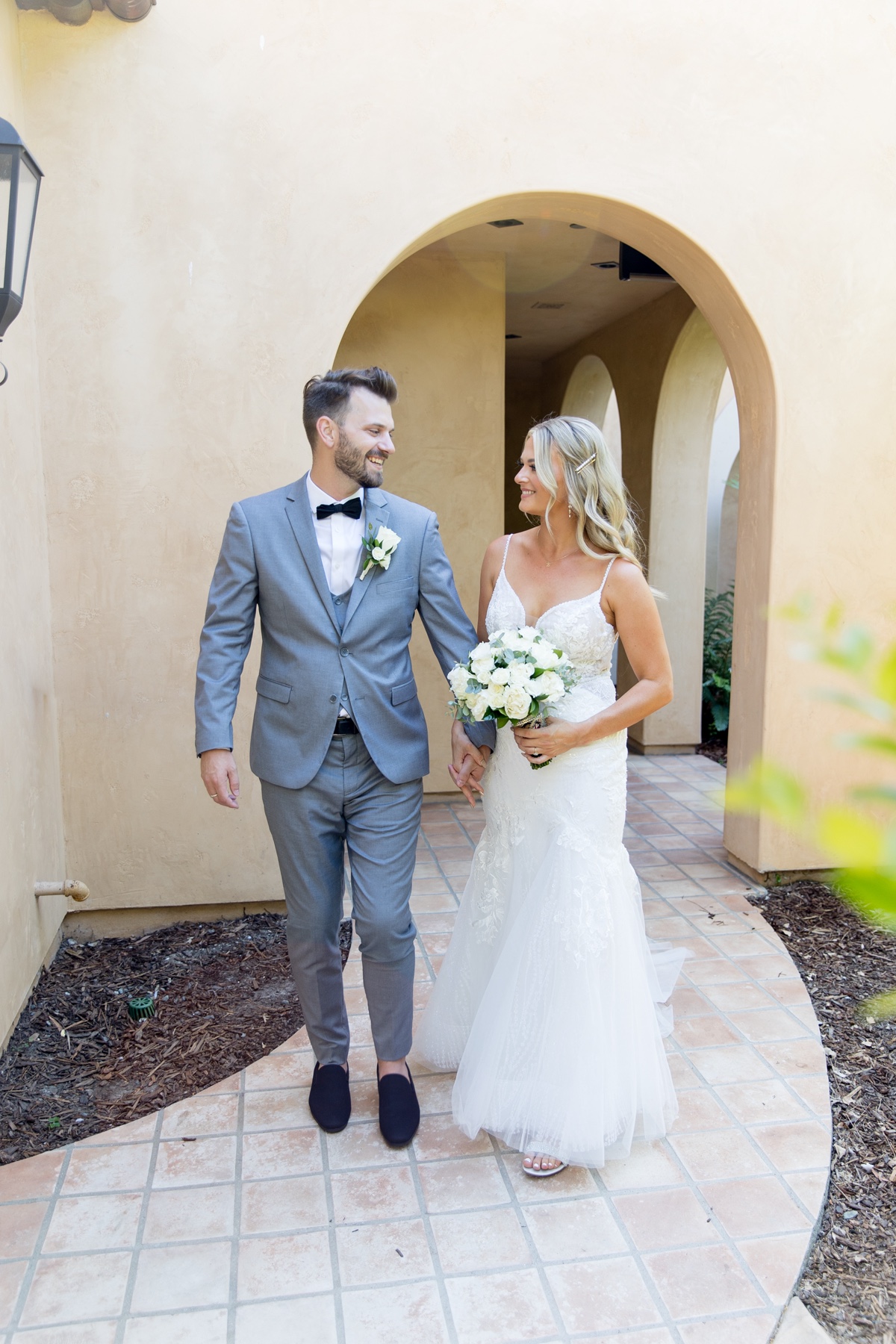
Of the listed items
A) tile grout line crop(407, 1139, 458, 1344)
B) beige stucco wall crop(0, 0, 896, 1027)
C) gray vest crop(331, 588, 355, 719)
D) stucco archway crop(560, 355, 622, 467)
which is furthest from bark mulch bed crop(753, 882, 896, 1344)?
stucco archway crop(560, 355, 622, 467)

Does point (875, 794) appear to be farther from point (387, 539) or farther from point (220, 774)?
point (220, 774)

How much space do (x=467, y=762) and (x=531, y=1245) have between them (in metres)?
1.32

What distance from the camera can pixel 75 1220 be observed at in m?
2.70

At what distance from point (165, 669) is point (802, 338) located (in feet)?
11.0

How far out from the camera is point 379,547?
2.88m

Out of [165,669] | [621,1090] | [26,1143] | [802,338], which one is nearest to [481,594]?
[621,1090]

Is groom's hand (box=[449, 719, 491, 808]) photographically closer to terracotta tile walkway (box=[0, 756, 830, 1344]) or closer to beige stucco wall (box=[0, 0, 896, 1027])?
terracotta tile walkway (box=[0, 756, 830, 1344])

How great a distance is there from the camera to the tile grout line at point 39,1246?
2.37m

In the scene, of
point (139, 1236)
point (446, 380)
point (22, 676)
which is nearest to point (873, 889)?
point (139, 1236)

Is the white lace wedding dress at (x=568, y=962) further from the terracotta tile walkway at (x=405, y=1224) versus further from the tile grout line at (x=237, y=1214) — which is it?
the tile grout line at (x=237, y=1214)

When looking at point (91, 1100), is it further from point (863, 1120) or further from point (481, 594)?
point (863, 1120)

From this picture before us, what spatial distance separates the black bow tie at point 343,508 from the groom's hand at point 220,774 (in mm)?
759

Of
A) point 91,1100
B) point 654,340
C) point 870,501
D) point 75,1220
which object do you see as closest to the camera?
point 75,1220

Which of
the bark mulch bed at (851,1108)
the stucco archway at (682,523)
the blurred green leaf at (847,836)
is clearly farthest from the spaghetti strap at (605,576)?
the stucco archway at (682,523)
